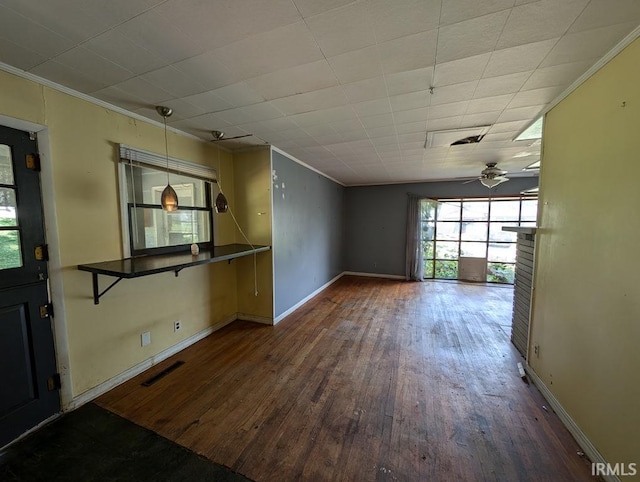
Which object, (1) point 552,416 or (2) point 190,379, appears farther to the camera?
(2) point 190,379

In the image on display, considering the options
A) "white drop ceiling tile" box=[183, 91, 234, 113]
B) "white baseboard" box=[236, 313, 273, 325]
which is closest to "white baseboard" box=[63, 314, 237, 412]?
"white baseboard" box=[236, 313, 273, 325]

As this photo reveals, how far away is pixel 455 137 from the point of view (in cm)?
313

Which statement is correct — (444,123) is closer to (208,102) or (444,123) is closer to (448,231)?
(208,102)

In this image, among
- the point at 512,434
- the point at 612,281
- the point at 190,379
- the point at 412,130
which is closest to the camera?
the point at 612,281

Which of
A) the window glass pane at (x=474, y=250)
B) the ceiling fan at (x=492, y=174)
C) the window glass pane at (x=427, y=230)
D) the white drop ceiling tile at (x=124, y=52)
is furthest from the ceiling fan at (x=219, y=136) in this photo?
the window glass pane at (x=474, y=250)

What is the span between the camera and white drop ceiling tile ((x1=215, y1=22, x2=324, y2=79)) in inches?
55.8

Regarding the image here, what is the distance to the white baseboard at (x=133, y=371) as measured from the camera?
2.09m

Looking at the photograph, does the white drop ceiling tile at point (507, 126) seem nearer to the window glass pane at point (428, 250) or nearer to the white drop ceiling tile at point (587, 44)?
the white drop ceiling tile at point (587, 44)

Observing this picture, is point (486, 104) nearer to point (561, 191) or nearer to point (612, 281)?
point (561, 191)

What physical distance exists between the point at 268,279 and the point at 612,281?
11.1ft

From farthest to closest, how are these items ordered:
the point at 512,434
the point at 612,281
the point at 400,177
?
1. the point at 400,177
2. the point at 512,434
3. the point at 612,281

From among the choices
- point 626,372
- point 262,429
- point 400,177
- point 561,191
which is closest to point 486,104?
point 561,191

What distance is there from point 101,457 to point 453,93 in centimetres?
374

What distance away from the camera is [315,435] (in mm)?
1816
